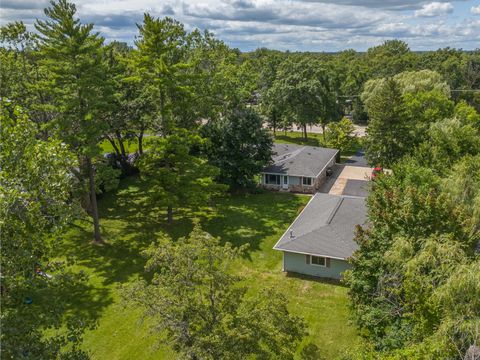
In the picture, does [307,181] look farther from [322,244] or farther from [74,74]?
[74,74]

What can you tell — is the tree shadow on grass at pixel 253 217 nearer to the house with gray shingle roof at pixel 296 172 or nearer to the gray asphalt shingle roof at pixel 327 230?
the house with gray shingle roof at pixel 296 172

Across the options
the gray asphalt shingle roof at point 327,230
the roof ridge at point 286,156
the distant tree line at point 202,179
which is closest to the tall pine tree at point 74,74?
the distant tree line at point 202,179

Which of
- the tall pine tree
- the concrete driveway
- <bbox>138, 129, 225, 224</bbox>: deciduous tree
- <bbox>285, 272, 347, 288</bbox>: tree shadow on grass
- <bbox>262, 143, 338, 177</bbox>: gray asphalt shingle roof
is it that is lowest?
<bbox>285, 272, 347, 288</bbox>: tree shadow on grass

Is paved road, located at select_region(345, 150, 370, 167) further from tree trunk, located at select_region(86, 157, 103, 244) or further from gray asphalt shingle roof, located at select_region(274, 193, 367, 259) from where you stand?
tree trunk, located at select_region(86, 157, 103, 244)

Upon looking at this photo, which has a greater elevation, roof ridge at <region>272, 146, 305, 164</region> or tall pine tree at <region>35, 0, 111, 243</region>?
tall pine tree at <region>35, 0, 111, 243</region>

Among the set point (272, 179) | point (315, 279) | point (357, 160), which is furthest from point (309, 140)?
point (315, 279)

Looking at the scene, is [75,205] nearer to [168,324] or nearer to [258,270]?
[168,324]

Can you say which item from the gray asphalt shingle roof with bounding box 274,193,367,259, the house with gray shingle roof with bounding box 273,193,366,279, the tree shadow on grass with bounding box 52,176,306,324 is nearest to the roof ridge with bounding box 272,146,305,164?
the tree shadow on grass with bounding box 52,176,306,324
